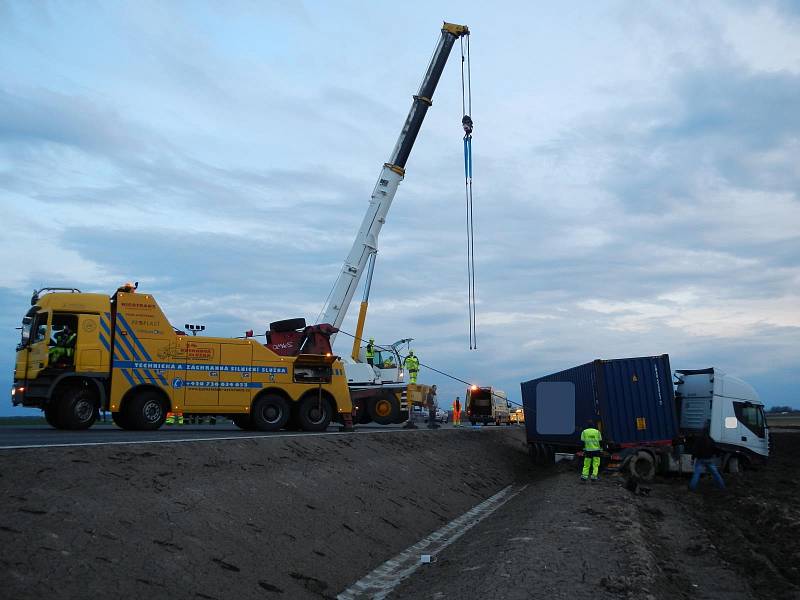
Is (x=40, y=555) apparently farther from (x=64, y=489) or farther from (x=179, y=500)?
(x=179, y=500)

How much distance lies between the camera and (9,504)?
325 inches

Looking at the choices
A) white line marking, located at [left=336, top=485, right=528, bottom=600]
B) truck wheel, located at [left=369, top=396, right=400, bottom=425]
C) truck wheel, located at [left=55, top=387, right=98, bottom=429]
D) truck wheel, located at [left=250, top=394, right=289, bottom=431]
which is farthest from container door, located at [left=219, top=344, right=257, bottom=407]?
truck wheel, located at [left=369, top=396, right=400, bottom=425]

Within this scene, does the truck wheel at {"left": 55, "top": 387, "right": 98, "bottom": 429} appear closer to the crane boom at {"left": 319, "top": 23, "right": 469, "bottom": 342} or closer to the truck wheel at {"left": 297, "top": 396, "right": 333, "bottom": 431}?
the truck wheel at {"left": 297, "top": 396, "right": 333, "bottom": 431}

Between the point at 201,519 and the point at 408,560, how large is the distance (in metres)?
4.64

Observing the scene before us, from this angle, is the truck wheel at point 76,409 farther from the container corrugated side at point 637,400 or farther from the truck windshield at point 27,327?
the container corrugated side at point 637,400

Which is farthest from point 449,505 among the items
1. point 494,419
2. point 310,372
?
point 494,419

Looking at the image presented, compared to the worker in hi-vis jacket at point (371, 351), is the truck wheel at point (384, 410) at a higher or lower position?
lower

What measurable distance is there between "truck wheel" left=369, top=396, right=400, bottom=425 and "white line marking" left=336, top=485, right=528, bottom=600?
11.3 meters

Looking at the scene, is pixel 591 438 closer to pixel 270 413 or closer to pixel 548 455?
pixel 270 413

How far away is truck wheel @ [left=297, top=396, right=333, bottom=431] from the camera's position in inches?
942

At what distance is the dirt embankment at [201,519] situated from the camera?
7.82m

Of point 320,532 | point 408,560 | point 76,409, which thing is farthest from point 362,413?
point 320,532

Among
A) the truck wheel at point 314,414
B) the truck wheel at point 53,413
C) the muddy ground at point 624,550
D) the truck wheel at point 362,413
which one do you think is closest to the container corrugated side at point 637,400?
the muddy ground at point 624,550

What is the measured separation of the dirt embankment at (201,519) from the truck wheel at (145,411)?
538 cm
